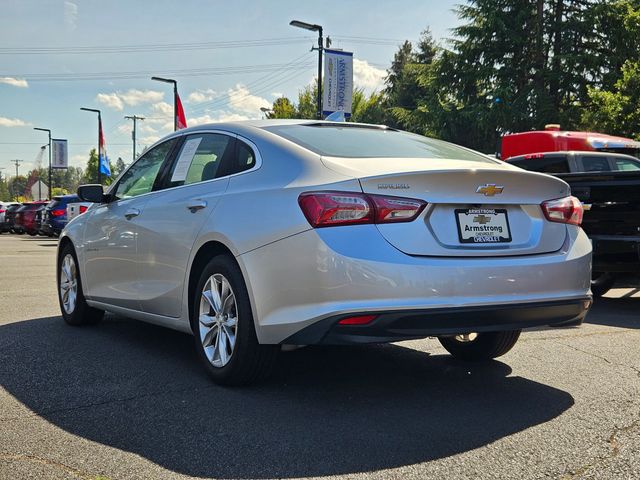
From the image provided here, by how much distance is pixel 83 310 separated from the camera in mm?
5930

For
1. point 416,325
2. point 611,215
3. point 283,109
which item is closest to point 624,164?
point 611,215

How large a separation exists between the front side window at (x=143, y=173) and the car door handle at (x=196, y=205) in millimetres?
929

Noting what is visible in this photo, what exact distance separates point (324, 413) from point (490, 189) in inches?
57.3

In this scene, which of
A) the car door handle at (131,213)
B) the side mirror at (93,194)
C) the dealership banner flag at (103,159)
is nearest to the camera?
the car door handle at (131,213)

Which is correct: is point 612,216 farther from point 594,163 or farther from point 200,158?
point 200,158

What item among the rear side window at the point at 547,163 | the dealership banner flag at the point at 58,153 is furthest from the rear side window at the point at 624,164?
the dealership banner flag at the point at 58,153

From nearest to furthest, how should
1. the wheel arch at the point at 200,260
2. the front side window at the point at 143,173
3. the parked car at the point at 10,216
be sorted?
the wheel arch at the point at 200,260 < the front side window at the point at 143,173 < the parked car at the point at 10,216

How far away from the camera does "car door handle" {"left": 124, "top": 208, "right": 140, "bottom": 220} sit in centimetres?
504

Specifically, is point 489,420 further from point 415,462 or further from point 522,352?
point 522,352

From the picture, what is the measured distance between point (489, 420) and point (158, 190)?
9.30ft

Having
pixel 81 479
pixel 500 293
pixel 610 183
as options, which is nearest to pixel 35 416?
pixel 81 479

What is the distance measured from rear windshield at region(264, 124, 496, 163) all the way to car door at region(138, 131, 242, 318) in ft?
1.58

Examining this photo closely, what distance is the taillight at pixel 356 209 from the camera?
3371 mm

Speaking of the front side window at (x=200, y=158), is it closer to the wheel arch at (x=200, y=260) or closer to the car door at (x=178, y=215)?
the car door at (x=178, y=215)
